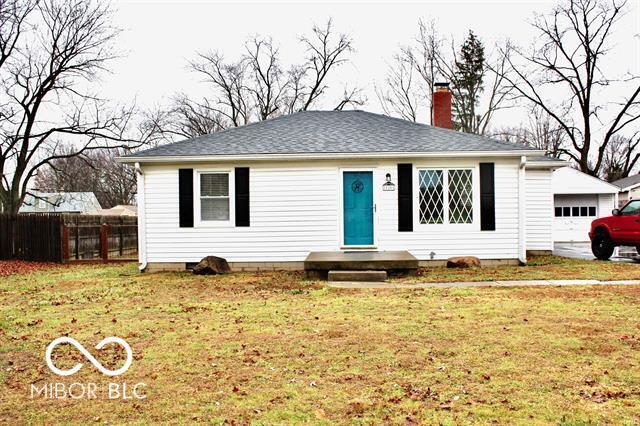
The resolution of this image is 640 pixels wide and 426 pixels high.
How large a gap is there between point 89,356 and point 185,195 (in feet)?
26.1

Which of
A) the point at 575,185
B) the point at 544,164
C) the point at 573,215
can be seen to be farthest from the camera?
the point at 573,215

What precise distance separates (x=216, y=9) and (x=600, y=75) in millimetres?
21827

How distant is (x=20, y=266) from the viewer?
51.3 feet

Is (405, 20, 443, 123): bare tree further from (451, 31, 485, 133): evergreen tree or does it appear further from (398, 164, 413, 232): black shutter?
(398, 164, 413, 232): black shutter

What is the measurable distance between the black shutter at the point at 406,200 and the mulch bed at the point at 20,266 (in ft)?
34.2

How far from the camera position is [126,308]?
7.75 meters

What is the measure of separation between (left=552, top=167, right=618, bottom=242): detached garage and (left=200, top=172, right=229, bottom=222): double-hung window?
50.6 feet

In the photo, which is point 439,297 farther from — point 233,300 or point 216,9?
point 216,9

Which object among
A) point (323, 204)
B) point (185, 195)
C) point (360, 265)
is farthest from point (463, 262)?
point (185, 195)

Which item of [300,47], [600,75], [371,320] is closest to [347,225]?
[371,320]

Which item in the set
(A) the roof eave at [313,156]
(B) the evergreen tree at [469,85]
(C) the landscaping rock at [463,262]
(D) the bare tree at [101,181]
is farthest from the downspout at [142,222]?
(D) the bare tree at [101,181]

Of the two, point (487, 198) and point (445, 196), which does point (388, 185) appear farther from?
point (487, 198)

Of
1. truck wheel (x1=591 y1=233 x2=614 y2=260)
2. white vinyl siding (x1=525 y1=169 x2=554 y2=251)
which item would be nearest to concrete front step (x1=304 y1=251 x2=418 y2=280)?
white vinyl siding (x1=525 y1=169 x2=554 y2=251)

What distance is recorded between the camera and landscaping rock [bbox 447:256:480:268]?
12.2 metres
